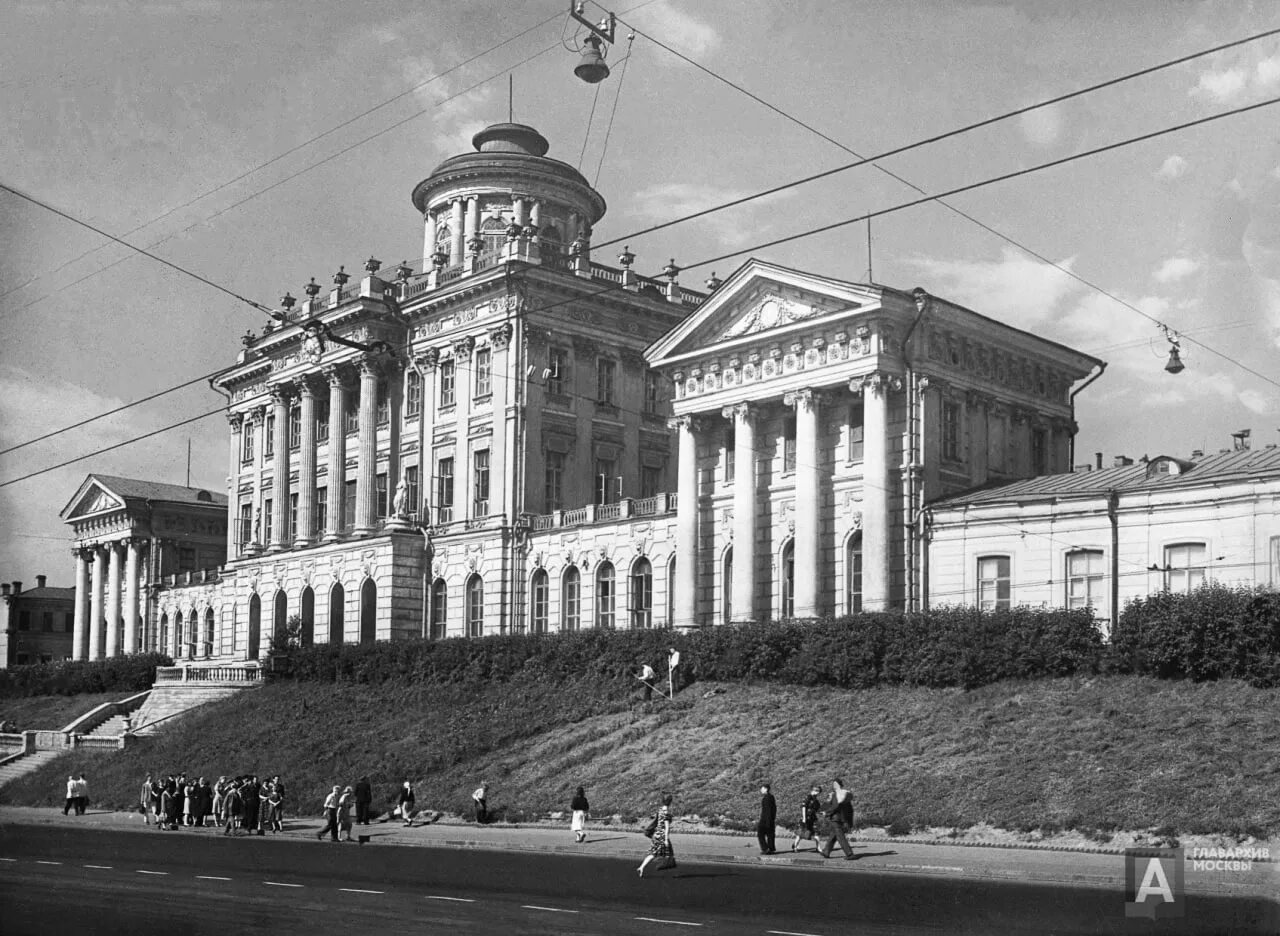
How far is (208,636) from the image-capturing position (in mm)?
91250

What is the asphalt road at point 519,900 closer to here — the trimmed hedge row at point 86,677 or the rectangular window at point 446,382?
the rectangular window at point 446,382

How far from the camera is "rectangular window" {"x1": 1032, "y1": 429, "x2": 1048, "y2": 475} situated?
2291 inches

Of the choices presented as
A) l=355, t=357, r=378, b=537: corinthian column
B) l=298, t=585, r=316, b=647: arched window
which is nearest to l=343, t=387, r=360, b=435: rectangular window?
l=355, t=357, r=378, b=537: corinthian column

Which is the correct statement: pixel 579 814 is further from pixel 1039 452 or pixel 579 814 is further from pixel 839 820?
pixel 1039 452

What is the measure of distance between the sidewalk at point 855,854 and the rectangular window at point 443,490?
26.1 m

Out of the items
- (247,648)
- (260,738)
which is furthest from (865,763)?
(247,648)

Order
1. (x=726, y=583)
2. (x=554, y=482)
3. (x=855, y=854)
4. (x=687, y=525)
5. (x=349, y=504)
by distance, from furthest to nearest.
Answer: (x=349, y=504), (x=554, y=482), (x=687, y=525), (x=726, y=583), (x=855, y=854)

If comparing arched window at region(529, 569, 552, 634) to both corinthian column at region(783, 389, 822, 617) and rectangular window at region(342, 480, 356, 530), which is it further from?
corinthian column at region(783, 389, 822, 617)

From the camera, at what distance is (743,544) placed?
55750mm

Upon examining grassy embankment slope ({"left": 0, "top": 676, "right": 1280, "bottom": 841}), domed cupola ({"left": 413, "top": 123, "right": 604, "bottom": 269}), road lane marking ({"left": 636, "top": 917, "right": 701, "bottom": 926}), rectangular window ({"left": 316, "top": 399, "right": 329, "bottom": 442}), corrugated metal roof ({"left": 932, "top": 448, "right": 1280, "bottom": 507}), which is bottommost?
road lane marking ({"left": 636, "top": 917, "right": 701, "bottom": 926})

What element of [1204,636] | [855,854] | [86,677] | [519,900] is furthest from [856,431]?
[86,677]

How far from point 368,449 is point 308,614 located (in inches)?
312

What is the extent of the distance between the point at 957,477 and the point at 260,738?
2557 cm

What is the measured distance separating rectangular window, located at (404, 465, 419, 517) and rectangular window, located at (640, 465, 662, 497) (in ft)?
33.0
